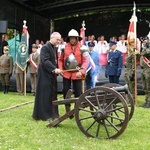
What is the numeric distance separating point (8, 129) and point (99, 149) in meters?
2.01

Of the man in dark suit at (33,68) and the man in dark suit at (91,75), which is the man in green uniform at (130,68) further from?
the man in dark suit at (33,68)

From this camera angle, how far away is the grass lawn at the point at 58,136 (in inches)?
204

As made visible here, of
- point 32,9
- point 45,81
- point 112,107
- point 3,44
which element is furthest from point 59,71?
point 32,9

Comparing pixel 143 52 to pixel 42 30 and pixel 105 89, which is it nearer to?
pixel 105 89

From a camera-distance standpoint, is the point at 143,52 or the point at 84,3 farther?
the point at 84,3

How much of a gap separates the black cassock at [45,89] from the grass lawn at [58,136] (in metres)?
0.27

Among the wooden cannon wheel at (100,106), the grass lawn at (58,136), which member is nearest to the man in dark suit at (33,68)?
the grass lawn at (58,136)

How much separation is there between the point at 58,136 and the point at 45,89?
5.04 feet

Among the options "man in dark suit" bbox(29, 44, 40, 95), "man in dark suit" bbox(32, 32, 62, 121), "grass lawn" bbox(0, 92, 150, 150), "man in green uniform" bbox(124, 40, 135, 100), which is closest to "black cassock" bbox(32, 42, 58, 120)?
"man in dark suit" bbox(32, 32, 62, 121)

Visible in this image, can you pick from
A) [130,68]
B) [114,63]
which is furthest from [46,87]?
[114,63]

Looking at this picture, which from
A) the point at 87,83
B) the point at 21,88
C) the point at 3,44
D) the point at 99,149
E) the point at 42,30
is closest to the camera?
the point at 99,149

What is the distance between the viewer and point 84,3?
1836 centimetres

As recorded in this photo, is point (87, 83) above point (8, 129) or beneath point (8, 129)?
above

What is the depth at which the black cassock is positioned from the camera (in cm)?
708
